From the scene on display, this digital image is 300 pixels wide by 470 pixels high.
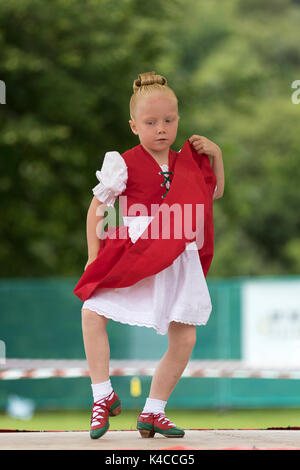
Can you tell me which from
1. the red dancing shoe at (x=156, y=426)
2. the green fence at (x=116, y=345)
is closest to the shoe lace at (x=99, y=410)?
the red dancing shoe at (x=156, y=426)

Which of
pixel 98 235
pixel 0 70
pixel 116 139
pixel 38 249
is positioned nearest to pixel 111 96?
pixel 116 139

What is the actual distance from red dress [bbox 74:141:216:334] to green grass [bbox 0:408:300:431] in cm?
821

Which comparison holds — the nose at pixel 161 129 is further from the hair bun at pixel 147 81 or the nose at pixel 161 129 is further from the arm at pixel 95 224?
the arm at pixel 95 224

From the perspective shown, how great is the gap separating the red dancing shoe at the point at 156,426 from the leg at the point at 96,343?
28 centimetres

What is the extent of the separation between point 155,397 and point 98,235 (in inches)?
29.9

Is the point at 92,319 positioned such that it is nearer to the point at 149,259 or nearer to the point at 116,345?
the point at 149,259

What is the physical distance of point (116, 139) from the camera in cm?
1633

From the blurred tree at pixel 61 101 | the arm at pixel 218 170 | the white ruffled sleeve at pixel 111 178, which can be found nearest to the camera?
the white ruffled sleeve at pixel 111 178

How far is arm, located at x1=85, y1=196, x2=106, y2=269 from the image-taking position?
399 centimetres

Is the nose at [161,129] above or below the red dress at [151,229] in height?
above

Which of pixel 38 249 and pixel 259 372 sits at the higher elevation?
pixel 38 249

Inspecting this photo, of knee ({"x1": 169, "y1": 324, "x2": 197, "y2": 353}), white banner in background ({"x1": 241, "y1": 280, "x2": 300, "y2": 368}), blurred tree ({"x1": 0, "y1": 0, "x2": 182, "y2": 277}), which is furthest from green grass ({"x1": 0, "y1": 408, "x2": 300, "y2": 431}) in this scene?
knee ({"x1": 169, "y1": 324, "x2": 197, "y2": 353})

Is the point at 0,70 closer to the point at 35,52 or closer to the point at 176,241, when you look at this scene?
the point at 35,52

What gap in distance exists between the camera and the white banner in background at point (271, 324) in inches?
520
